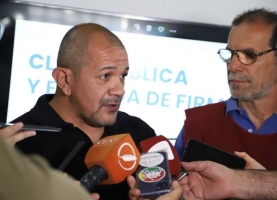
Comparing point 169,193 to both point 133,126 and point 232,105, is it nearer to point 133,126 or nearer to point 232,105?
point 133,126

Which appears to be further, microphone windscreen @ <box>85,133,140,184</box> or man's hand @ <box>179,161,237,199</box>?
man's hand @ <box>179,161,237,199</box>

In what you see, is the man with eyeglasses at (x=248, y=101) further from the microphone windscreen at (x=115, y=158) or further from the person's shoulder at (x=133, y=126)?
the microphone windscreen at (x=115, y=158)

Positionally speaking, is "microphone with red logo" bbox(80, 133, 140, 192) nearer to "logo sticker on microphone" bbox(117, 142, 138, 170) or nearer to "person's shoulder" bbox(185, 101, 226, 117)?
"logo sticker on microphone" bbox(117, 142, 138, 170)

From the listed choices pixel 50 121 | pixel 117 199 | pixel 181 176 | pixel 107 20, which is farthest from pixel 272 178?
pixel 107 20

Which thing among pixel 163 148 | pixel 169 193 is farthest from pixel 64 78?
pixel 169 193

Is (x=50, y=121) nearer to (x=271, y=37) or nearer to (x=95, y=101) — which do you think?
(x=95, y=101)

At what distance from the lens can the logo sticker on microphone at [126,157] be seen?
1376 millimetres

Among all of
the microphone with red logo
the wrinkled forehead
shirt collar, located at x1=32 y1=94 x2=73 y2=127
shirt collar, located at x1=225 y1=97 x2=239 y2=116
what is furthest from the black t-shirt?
the wrinkled forehead

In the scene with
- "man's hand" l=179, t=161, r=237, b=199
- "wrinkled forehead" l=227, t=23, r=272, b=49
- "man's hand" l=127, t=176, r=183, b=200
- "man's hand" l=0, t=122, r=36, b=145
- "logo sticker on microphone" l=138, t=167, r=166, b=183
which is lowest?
"man's hand" l=179, t=161, r=237, b=199

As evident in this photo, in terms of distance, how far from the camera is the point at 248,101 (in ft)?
7.06

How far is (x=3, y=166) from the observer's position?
640mm

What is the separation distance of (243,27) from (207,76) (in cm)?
60

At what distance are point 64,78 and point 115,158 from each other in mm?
593

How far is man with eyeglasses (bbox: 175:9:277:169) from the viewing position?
2078 mm
